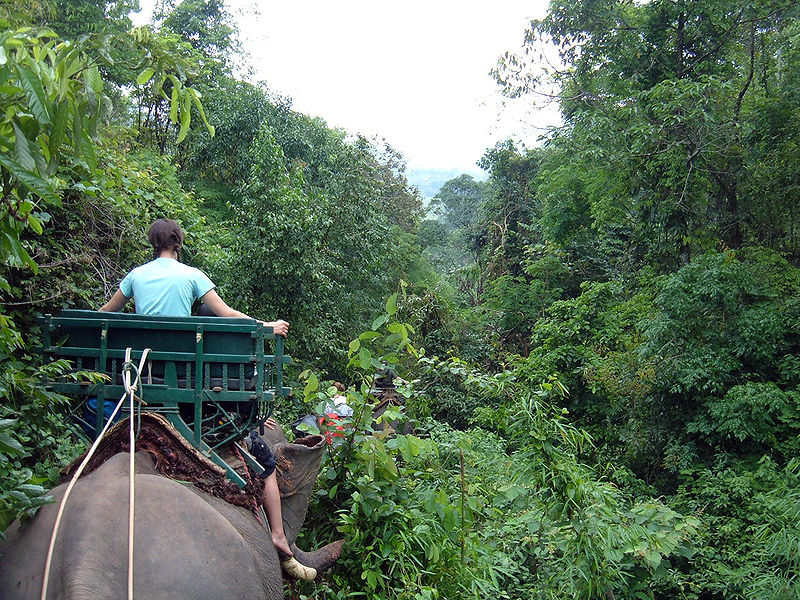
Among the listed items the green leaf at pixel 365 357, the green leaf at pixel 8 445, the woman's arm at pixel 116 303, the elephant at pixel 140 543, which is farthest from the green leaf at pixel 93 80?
the green leaf at pixel 365 357

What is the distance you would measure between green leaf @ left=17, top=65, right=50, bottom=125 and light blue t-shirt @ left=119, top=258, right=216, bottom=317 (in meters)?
1.79

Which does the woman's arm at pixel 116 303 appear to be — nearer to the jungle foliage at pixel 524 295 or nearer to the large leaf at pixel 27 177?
the jungle foliage at pixel 524 295

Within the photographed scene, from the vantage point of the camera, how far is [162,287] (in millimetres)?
3812

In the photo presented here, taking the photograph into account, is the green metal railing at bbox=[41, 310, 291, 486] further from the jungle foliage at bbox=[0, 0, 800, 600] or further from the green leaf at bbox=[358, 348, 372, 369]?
the green leaf at bbox=[358, 348, 372, 369]

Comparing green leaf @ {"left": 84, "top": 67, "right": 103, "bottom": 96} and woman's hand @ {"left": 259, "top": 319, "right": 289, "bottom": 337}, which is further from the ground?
green leaf @ {"left": 84, "top": 67, "right": 103, "bottom": 96}

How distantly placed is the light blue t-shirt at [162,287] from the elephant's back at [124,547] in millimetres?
1010

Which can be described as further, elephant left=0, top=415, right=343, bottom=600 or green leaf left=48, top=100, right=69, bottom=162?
elephant left=0, top=415, right=343, bottom=600

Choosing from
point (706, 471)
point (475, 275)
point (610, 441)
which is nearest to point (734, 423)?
point (706, 471)

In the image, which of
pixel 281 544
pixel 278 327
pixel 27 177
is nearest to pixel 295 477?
pixel 281 544

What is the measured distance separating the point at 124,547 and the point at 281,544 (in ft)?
5.19

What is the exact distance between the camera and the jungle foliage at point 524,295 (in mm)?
4449

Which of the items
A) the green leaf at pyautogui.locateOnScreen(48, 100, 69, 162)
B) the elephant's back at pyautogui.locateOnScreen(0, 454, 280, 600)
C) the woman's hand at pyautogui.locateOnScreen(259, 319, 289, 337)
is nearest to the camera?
the green leaf at pyautogui.locateOnScreen(48, 100, 69, 162)

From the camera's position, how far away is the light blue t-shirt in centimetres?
381

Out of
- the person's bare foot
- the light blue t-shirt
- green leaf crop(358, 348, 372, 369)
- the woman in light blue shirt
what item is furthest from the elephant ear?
the light blue t-shirt
